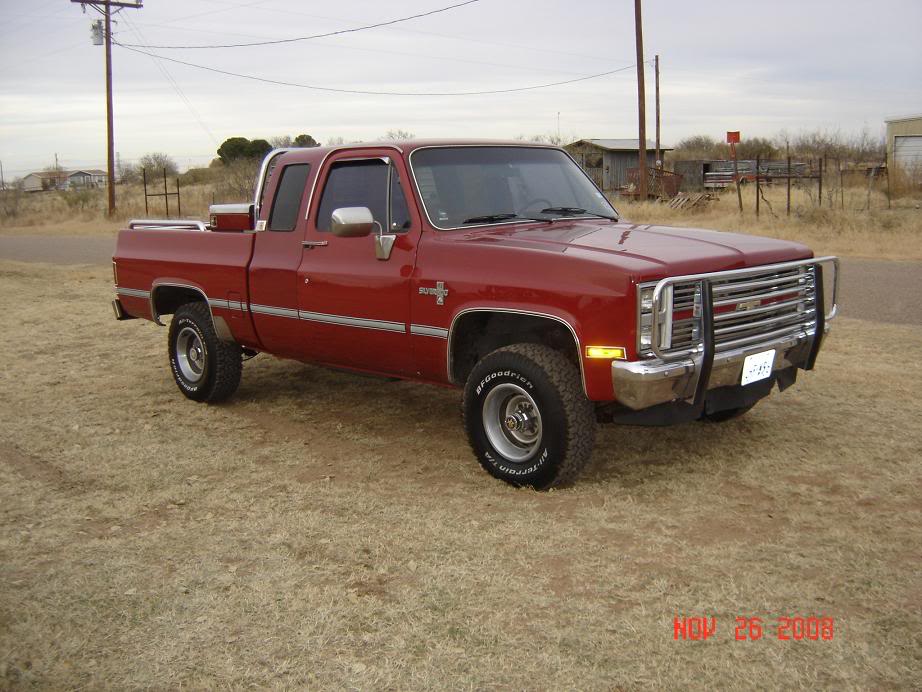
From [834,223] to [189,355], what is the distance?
17.3 m

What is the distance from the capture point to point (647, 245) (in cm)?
485

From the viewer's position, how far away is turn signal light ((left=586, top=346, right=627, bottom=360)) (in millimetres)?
4367

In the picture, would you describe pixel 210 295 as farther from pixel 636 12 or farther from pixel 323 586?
pixel 636 12

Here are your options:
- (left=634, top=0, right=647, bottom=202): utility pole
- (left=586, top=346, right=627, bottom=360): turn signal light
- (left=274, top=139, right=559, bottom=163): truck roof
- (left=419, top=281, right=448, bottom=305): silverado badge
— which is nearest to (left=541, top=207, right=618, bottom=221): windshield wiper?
(left=274, top=139, right=559, bottom=163): truck roof

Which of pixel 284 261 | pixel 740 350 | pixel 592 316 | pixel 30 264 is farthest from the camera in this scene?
pixel 30 264

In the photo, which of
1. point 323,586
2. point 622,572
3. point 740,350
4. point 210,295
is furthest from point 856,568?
point 210,295

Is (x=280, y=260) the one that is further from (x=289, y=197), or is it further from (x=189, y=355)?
(x=189, y=355)

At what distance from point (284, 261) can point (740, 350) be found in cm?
313

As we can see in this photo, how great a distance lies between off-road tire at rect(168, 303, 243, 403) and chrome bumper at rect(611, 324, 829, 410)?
11.9 ft

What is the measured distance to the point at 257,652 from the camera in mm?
3295

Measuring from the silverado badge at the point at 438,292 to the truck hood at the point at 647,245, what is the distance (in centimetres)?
→ 31

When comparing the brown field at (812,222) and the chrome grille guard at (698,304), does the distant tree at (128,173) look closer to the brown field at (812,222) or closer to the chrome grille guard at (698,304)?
the brown field at (812,222)

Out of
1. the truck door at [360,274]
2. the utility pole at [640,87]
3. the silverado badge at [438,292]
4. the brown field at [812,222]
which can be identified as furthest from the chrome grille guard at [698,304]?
the utility pole at [640,87]

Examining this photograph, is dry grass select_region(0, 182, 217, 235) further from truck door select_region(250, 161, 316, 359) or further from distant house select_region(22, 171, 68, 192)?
distant house select_region(22, 171, 68, 192)
